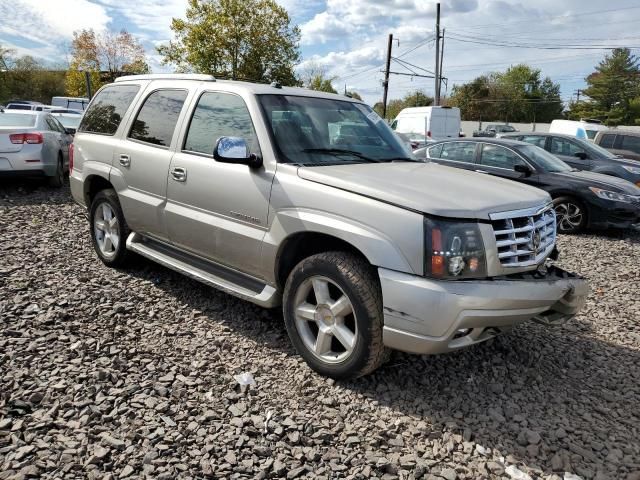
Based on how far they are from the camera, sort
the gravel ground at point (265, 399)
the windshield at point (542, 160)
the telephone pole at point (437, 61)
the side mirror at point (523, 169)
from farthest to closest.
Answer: the telephone pole at point (437, 61) → the windshield at point (542, 160) → the side mirror at point (523, 169) → the gravel ground at point (265, 399)

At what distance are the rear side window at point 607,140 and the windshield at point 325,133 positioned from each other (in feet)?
41.5

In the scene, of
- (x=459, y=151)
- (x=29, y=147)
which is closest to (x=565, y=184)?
(x=459, y=151)

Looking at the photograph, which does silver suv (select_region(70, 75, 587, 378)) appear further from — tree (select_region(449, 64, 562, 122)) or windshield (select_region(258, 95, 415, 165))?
tree (select_region(449, 64, 562, 122))

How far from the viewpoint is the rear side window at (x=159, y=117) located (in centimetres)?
426

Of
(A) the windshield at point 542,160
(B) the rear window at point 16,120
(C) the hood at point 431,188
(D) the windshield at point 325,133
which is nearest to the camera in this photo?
(C) the hood at point 431,188

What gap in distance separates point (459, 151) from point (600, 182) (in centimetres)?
241

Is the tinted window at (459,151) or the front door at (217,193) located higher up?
the tinted window at (459,151)

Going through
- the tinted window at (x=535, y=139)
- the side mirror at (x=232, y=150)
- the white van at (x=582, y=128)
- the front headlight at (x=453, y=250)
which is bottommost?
the front headlight at (x=453, y=250)

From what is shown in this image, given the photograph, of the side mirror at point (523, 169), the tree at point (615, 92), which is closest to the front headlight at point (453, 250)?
the side mirror at point (523, 169)

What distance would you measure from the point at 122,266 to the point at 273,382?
2.64 metres

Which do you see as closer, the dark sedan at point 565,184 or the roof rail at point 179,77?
the roof rail at point 179,77

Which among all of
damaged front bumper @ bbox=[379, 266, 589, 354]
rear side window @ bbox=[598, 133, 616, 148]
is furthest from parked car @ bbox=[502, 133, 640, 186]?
damaged front bumper @ bbox=[379, 266, 589, 354]

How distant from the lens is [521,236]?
3033 mm

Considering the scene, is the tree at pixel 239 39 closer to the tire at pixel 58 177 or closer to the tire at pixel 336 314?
the tire at pixel 58 177
